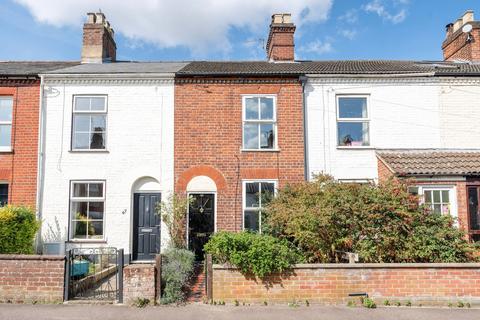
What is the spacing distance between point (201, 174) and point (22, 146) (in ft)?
19.3

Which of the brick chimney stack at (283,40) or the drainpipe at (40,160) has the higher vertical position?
the brick chimney stack at (283,40)

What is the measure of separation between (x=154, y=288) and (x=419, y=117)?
10.3 metres

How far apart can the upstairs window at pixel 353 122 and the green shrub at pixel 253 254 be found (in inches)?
232

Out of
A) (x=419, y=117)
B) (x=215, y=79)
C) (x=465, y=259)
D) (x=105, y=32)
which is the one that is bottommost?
(x=465, y=259)

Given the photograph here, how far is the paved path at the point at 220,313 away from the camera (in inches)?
279

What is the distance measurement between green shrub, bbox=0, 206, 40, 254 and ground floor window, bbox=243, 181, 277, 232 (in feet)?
20.3

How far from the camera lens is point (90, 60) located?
51.2 ft

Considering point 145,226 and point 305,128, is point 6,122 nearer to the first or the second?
point 145,226

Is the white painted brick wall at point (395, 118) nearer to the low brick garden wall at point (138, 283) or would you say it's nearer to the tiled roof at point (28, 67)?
the low brick garden wall at point (138, 283)

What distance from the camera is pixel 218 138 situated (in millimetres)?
12570

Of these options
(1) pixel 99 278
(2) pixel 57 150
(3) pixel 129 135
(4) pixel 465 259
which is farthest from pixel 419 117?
(2) pixel 57 150

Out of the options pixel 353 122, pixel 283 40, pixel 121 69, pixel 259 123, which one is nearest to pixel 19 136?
pixel 121 69

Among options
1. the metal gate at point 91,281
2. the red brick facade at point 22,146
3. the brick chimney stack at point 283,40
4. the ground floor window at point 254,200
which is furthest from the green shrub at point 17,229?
the brick chimney stack at point 283,40

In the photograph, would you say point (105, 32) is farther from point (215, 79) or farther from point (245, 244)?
point (245, 244)
